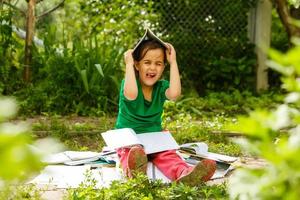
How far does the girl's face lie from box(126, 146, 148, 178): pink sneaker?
0.66 metres

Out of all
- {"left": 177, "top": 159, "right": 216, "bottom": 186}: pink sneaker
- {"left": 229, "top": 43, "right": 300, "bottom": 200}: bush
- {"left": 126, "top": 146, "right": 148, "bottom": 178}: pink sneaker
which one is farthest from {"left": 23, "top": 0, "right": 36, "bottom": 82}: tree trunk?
{"left": 229, "top": 43, "right": 300, "bottom": 200}: bush

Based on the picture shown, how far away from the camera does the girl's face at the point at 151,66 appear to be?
3949 mm

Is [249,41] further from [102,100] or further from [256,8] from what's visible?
[102,100]

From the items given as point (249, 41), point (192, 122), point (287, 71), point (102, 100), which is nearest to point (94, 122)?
point (102, 100)

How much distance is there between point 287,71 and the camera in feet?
3.35

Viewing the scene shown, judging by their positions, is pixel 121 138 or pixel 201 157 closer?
pixel 121 138

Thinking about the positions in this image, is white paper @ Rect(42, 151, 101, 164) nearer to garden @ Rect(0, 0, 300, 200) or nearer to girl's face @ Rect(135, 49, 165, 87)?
garden @ Rect(0, 0, 300, 200)

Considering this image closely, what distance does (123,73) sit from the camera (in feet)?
23.0

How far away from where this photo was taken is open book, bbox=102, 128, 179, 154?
3670 millimetres

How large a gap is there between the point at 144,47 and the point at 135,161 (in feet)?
2.88

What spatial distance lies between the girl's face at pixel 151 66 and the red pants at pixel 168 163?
483 mm

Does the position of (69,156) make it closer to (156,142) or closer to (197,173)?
(156,142)

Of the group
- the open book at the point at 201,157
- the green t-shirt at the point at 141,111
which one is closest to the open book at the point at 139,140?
the green t-shirt at the point at 141,111

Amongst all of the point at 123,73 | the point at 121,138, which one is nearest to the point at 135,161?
the point at 121,138
